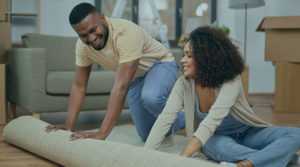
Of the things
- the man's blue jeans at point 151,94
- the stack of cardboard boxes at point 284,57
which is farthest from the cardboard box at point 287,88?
the man's blue jeans at point 151,94

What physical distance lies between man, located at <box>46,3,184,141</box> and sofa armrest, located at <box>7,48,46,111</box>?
0.85 meters

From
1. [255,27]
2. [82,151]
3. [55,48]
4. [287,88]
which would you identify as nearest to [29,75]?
[55,48]

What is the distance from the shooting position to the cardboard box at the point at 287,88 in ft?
11.7

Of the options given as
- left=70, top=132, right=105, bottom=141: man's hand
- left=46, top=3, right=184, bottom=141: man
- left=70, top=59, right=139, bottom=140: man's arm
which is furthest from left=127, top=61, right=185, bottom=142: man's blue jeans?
left=70, top=132, right=105, bottom=141: man's hand

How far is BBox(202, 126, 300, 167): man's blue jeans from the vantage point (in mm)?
1435

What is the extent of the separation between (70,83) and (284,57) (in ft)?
6.73

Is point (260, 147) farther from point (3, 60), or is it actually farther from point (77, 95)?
point (3, 60)

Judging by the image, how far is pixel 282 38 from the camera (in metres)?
3.55

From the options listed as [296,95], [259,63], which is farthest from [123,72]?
[259,63]

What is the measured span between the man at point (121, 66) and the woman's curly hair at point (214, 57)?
33cm

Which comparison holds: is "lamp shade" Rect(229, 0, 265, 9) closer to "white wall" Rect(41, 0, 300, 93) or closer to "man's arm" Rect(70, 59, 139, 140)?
"white wall" Rect(41, 0, 300, 93)

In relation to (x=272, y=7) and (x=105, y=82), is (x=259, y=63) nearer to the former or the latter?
(x=272, y=7)

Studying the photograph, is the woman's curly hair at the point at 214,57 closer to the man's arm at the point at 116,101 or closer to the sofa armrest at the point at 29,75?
the man's arm at the point at 116,101

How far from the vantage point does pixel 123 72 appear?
1.61 m
